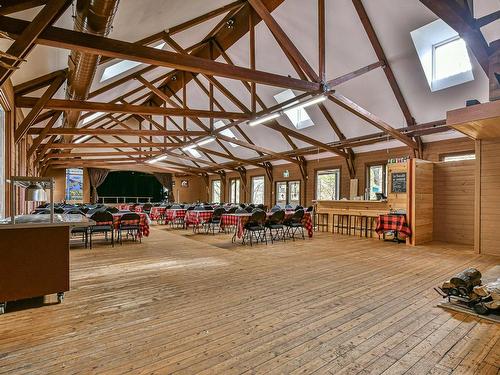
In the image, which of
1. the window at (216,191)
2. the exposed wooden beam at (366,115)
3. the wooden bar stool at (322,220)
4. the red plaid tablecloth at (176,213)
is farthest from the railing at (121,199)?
the exposed wooden beam at (366,115)

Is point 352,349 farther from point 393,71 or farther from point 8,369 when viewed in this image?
point 393,71

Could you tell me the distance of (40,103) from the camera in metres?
4.95

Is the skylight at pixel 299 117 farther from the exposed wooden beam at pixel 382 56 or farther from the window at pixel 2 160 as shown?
the window at pixel 2 160

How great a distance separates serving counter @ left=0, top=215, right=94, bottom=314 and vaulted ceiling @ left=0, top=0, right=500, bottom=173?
78.8 inches

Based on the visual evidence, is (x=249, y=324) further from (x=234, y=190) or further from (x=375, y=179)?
(x=234, y=190)

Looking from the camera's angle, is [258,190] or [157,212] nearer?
[157,212]

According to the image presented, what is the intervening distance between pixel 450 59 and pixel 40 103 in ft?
27.4

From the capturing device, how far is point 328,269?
4250mm

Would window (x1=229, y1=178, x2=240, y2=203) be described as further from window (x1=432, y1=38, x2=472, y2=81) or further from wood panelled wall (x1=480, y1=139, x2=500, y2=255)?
wood panelled wall (x1=480, y1=139, x2=500, y2=255)

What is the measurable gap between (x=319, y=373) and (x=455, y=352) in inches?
43.0

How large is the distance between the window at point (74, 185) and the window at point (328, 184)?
→ 1344 centimetres

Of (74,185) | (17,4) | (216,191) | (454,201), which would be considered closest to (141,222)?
(17,4)

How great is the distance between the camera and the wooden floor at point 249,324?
185cm

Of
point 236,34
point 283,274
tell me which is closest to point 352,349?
point 283,274
